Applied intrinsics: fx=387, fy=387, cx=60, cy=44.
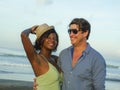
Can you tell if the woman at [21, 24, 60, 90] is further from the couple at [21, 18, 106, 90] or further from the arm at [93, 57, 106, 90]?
the arm at [93, 57, 106, 90]

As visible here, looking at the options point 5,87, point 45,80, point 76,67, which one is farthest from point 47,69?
point 5,87

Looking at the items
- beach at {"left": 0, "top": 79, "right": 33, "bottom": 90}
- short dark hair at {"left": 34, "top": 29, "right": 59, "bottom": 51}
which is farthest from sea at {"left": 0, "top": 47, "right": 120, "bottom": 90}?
short dark hair at {"left": 34, "top": 29, "right": 59, "bottom": 51}

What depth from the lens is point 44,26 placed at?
18.1ft

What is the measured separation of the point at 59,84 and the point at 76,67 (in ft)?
1.55

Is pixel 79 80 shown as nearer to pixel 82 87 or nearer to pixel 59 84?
pixel 82 87

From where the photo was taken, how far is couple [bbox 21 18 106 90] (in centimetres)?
488

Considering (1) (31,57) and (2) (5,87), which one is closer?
(1) (31,57)

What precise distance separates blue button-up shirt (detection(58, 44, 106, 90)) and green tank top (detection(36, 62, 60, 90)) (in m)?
0.21

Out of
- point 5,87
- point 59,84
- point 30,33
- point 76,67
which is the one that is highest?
point 30,33

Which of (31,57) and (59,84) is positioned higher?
(31,57)

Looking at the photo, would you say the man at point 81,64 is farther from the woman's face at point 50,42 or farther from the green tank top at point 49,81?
the woman's face at point 50,42

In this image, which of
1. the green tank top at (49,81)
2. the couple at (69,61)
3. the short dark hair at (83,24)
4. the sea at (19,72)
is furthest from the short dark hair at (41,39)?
the sea at (19,72)

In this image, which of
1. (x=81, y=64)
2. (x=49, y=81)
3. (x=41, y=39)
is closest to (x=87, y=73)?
(x=81, y=64)

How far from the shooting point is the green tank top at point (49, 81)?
17.3 ft
